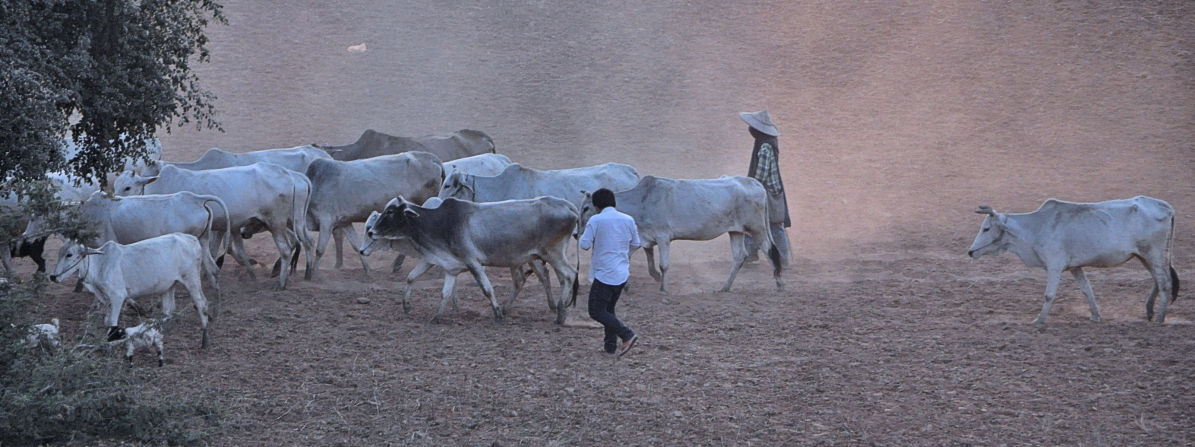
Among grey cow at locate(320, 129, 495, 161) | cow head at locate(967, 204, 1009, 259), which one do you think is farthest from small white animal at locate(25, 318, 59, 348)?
grey cow at locate(320, 129, 495, 161)

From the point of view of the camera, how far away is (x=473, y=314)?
12453mm

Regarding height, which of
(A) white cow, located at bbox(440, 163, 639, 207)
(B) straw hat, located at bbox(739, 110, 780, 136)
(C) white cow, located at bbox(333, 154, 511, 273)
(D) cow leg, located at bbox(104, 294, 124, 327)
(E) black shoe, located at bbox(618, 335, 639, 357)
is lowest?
(E) black shoe, located at bbox(618, 335, 639, 357)

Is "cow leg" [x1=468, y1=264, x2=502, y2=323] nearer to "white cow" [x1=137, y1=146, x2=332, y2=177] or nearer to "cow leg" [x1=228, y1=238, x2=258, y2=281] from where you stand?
"cow leg" [x1=228, y1=238, x2=258, y2=281]

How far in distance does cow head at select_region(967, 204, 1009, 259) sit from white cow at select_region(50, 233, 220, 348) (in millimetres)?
7688

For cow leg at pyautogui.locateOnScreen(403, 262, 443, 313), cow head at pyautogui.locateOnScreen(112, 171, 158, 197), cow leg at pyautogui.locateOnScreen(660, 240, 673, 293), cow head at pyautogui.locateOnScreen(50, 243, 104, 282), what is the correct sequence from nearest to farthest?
cow head at pyautogui.locateOnScreen(50, 243, 104, 282) → cow leg at pyautogui.locateOnScreen(403, 262, 443, 313) → cow head at pyautogui.locateOnScreen(112, 171, 158, 197) → cow leg at pyautogui.locateOnScreen(660, 240, 673, 293)

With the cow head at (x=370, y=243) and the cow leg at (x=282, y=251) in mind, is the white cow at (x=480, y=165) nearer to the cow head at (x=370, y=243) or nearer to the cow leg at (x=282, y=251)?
the cow leg at (x=282, y=251)

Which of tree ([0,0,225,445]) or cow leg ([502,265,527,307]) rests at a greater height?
tree ([0,0,225,445])

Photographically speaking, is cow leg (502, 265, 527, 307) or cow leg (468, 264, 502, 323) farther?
cow leg (502, 265, 527, 307)

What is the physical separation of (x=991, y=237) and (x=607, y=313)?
454cm

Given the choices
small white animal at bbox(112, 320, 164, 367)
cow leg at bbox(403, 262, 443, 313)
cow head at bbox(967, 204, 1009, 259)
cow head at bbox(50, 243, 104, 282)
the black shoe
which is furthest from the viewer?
cow head at bbox(967, 204, 1009, 259)

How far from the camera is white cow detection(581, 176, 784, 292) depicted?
45.6ft

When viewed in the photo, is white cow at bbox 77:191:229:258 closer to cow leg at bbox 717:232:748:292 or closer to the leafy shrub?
the leafy shrub

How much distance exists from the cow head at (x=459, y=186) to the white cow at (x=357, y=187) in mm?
696

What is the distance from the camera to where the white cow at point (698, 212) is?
547 inches
